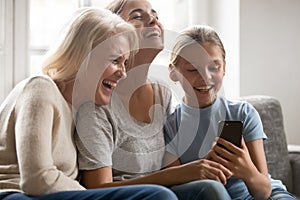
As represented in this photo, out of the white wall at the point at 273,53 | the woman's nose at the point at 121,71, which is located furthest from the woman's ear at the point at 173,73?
the white wall at the point at 273,53

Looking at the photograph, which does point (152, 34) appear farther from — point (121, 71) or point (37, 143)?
point (37, 143)

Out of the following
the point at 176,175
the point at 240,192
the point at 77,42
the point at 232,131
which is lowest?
the point at 240,192

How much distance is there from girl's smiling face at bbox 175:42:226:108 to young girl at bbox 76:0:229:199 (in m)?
0.10

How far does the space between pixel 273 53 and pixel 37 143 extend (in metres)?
1.88

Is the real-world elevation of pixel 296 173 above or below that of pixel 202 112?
below

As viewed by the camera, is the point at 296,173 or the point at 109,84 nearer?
the point at 109,84

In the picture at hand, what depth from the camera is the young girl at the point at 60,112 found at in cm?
148

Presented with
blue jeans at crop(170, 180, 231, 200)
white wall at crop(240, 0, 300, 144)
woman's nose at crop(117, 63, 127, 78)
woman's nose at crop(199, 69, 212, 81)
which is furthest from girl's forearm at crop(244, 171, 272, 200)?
white wall at crop(240, 0, 300, 144)

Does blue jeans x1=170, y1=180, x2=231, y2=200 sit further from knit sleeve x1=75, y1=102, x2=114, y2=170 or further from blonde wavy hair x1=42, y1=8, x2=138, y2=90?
blonde wavy hair x1=42, y1=8, x2=138, y2=90

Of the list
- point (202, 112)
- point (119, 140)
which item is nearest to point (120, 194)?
point (119, 140)

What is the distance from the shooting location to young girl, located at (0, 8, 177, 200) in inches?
58.1

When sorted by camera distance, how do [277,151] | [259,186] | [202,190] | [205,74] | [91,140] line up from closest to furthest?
[202,190] < [91,140] < [259,186] < [205,74] < [277,151]

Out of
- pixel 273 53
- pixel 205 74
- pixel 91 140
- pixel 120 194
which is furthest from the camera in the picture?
pixel 273 53

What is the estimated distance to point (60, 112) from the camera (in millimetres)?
1598
